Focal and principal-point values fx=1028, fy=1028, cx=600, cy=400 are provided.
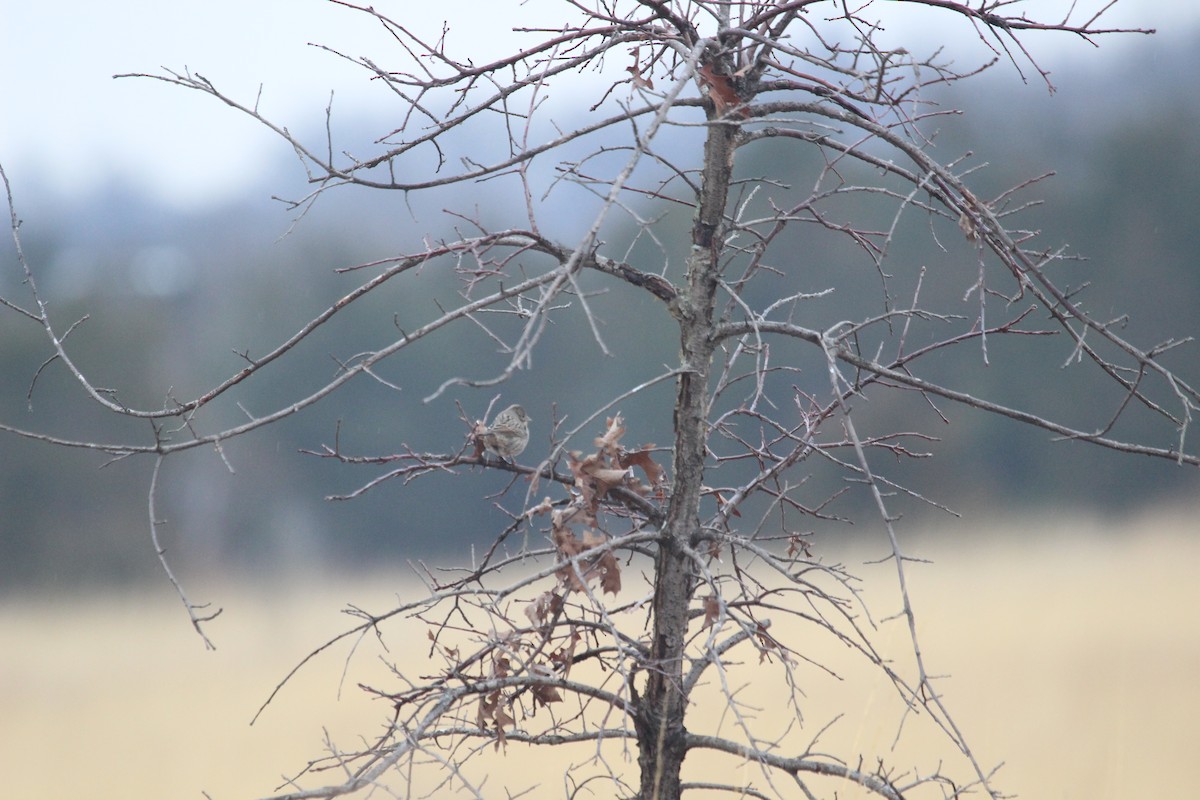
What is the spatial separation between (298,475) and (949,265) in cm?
831

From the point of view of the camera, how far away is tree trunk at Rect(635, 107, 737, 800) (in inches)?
77.5

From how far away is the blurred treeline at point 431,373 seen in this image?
10734 mm

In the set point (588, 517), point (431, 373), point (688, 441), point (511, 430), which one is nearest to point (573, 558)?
point (588, 517)

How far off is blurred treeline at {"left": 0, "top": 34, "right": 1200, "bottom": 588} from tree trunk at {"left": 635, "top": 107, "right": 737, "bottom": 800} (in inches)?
341

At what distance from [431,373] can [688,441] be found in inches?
421

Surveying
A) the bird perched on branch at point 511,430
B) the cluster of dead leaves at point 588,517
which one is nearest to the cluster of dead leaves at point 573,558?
the cluster of dead leaves at point 588,517

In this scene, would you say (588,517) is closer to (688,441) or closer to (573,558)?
(573,558)

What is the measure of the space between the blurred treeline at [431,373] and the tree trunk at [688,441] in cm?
866

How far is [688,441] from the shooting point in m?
1.97

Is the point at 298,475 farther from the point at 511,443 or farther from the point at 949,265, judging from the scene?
the point at 511,443

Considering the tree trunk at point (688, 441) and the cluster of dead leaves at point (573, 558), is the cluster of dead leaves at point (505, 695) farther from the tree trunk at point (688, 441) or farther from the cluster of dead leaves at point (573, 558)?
the tree trunk at point (688, 441)

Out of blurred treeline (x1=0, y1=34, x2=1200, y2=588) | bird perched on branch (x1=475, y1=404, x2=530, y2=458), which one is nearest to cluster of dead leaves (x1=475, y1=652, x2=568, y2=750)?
bird perched on branch (x1=475, y1=404, x2=530, y2=458)

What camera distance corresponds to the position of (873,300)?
1196 cm

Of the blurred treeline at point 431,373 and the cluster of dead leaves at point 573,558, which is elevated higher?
the blurred treeline at point 431,373
